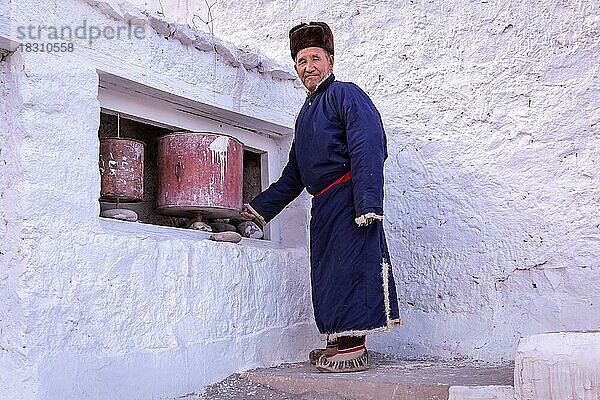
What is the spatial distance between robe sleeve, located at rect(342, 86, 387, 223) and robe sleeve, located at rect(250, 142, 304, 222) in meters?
0.41

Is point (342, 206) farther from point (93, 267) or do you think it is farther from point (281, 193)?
point (93, 267)

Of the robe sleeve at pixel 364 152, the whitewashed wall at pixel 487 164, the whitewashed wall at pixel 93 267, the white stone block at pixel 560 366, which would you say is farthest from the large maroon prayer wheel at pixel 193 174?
the white stone block at pixel 560 366

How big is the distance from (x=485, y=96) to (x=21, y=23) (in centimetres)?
190

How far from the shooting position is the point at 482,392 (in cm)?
229

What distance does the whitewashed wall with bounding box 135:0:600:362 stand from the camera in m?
3.04

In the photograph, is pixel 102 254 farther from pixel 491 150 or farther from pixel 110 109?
pixel 491 150

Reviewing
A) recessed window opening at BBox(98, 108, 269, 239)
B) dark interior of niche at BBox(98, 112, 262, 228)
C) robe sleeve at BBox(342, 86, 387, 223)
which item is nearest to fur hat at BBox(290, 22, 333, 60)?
robe sleeve at BBox(342, 86, 387, 223)

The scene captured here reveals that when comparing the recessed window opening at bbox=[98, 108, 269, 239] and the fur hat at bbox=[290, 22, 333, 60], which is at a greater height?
the fur hat at bbox=[290, 22, 333, 60]

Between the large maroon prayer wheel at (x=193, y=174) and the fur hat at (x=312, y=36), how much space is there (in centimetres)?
52

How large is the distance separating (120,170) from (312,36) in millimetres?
923

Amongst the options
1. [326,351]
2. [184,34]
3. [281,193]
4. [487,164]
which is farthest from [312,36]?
[326,351]

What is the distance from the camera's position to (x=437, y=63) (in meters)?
3.46

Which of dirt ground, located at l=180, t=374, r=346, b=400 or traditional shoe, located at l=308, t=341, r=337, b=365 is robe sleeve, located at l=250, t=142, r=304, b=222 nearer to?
traditional shoe, located at l=308, t=341, r=337, b=365

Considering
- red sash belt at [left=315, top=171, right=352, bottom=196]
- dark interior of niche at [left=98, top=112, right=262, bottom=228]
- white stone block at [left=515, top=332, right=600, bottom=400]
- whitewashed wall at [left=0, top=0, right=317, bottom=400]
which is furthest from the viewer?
dark interior of niche at [left=98, top=112, right=262, bottom=228]
